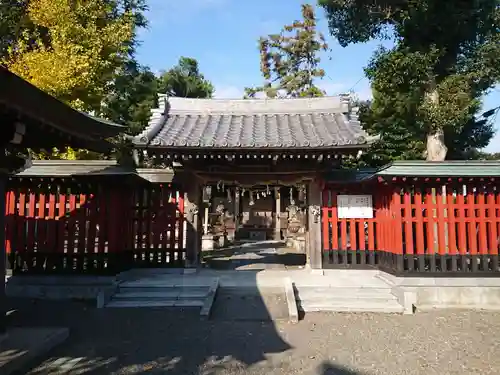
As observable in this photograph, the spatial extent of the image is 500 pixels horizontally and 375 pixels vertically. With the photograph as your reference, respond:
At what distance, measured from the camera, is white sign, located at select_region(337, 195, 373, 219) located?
1031cm

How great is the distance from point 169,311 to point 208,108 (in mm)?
6397

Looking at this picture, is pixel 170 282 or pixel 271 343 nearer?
pixel 271 343

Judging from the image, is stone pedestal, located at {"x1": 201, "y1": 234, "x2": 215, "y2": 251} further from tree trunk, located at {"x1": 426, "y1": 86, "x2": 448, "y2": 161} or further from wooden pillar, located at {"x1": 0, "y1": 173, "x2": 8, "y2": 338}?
wooden pillar, located at {"x1": 0, "y1": 173, "x2": 8, "y2": 338}

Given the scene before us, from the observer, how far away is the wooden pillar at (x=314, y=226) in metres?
10.3

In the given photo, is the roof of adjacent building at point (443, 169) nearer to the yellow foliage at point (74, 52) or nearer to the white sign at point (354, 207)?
the white sign at point (354, 207)

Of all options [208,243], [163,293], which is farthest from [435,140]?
[163,293]

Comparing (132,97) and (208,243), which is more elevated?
(132,97)

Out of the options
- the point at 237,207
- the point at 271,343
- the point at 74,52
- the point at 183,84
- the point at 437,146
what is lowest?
the point at 271,343

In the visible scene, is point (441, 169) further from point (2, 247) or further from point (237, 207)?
point (237, 207)

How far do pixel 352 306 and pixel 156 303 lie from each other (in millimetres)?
4203

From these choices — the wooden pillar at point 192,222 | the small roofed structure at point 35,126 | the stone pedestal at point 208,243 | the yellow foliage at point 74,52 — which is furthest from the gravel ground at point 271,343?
the stone pedestal at point 208,243

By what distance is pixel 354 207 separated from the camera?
10375 millimetres

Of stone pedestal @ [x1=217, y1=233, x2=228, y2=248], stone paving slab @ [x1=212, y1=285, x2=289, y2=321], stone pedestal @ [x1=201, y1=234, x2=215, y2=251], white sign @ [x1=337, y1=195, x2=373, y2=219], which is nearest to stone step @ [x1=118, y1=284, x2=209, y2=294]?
stone paving slab @ [x1=212, y1=285, x2=289, y2=321]

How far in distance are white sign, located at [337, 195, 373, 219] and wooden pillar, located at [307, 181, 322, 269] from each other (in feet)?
1.85
